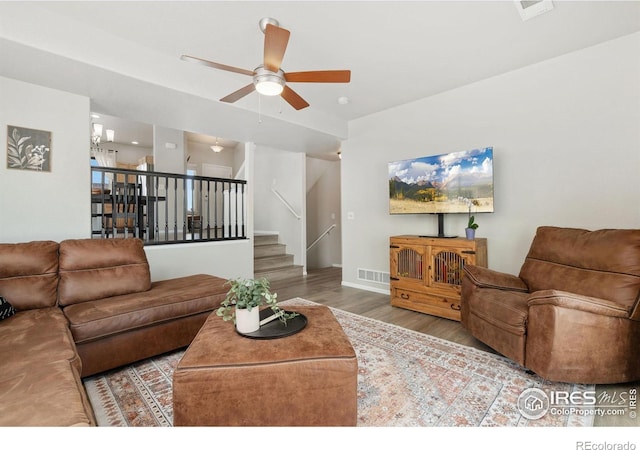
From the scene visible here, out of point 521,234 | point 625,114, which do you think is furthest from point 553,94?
point 521,234

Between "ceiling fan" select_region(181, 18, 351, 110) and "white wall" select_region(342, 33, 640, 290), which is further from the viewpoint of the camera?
"white wall" select_region(342, 33, 640, 290)

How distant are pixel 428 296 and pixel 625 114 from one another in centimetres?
246

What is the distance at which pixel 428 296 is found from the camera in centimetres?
336

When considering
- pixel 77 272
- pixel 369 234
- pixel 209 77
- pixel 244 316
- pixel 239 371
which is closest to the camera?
pixel 239 371

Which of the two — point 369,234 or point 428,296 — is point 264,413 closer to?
point 428,296

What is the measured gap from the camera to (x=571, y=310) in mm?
1789

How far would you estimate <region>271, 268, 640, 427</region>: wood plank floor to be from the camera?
1866mm

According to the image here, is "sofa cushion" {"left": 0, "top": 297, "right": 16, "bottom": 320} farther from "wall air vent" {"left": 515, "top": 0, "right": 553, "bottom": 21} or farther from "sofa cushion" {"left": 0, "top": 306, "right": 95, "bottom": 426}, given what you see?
"wall air vent" {"left": 515, "top": 0, "right": 553, "bottom": 21}

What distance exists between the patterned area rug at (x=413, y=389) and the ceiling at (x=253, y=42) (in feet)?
8.55

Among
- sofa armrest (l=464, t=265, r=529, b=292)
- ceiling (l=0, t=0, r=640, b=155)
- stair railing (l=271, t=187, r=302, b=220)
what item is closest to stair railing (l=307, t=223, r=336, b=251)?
stair railing (l=271, t=187, r=302, b=220)

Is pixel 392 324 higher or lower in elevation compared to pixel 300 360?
lower

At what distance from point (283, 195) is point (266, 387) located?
17.5 ft

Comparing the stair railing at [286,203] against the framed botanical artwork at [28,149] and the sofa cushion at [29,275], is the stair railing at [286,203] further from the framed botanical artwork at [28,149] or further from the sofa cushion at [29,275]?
the sofa cushion at [29,275]

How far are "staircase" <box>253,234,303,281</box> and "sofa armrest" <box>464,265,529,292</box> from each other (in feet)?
11.8
